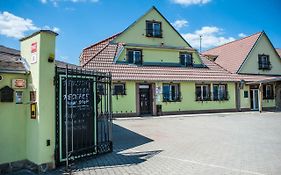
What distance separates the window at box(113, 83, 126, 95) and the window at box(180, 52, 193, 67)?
24.5ft

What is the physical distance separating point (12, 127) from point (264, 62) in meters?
29.0

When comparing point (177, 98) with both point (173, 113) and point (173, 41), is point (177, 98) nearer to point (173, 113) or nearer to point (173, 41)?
point (173, 113)

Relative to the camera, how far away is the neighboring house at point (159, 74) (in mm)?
20422

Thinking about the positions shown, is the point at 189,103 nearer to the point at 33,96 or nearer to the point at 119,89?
the point at 119,89

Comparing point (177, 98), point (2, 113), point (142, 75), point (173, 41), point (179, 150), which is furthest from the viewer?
point (173, 41)

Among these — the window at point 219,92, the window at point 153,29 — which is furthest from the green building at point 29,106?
the window at point 219,92

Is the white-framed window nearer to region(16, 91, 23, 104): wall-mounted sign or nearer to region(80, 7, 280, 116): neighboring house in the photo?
region(80, 7, 280, 116): neighboring house

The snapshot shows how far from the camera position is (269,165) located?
6.17 m

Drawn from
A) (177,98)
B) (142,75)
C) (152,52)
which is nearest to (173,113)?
(177,98)

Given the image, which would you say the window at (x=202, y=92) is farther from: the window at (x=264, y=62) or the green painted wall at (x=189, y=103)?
the window at (x=264, y=62)

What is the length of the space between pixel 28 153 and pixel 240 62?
2572 cm

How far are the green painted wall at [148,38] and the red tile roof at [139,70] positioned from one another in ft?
4.02

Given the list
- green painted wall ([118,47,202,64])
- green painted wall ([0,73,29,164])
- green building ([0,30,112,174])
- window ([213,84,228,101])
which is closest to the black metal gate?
green building ([0,30,112,174])

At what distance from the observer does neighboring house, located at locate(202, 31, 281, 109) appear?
26875 millimetres
